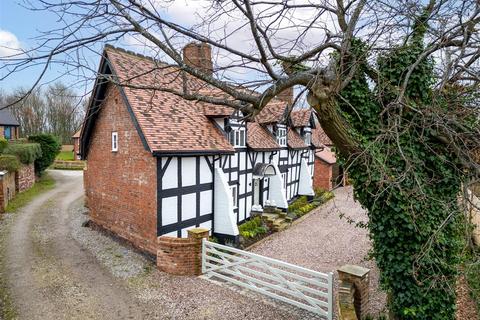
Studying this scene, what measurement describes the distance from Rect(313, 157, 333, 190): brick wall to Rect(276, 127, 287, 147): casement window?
27.6 feet

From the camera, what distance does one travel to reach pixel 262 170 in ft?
54.7

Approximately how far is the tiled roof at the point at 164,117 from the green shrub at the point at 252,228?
13.1 feet

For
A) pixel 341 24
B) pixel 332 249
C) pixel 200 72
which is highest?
pixel 341 24

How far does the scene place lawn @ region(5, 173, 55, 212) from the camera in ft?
57.1

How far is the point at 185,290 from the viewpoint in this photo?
881 cm

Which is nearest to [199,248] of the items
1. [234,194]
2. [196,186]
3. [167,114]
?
[196,186]

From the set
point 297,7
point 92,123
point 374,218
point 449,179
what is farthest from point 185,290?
point 92,123

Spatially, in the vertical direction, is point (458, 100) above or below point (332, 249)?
above

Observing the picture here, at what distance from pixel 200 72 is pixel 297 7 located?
5.98 feet

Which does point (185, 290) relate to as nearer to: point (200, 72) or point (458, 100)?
point (200, 72)

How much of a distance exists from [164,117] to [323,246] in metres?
8.67

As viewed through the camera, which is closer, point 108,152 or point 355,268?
point 355,268

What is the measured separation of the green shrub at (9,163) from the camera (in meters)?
18.5

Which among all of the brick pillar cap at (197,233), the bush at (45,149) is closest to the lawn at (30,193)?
the bush at (45,149)
